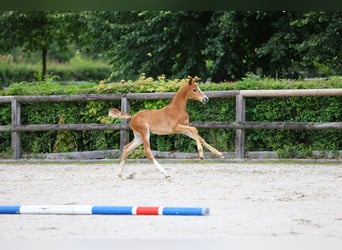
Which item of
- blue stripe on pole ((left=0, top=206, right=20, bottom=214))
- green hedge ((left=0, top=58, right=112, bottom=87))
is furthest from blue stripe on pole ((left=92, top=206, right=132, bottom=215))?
green hedge ((left=0, top=58, right=112, bottom=87))

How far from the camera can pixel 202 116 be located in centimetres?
1334

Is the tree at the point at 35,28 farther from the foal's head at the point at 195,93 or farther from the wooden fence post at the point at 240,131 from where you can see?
the foal's head at the point at 195,93

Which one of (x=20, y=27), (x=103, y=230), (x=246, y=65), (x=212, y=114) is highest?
(x=20, y=27)

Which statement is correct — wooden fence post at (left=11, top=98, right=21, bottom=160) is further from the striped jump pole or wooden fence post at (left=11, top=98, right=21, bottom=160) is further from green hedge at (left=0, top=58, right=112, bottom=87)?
green hedge at (left=0, top=58, right=112, bottom=87)

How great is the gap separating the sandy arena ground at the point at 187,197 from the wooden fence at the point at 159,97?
0.61 meters

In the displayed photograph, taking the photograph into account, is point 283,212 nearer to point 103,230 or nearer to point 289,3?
point 103,230

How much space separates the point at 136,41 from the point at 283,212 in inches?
478

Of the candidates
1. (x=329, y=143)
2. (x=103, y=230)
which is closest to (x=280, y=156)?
(x=329, y=143)

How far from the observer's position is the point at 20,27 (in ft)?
83.1

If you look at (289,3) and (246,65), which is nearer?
(289,3)

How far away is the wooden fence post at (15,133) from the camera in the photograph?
45.4 feet

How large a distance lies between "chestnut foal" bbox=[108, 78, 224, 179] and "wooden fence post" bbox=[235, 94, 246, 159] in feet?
6.13

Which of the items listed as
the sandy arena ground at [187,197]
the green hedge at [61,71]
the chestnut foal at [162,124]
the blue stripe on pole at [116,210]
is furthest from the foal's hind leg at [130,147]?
the green hedge at [61,71]

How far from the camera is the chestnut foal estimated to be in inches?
412
